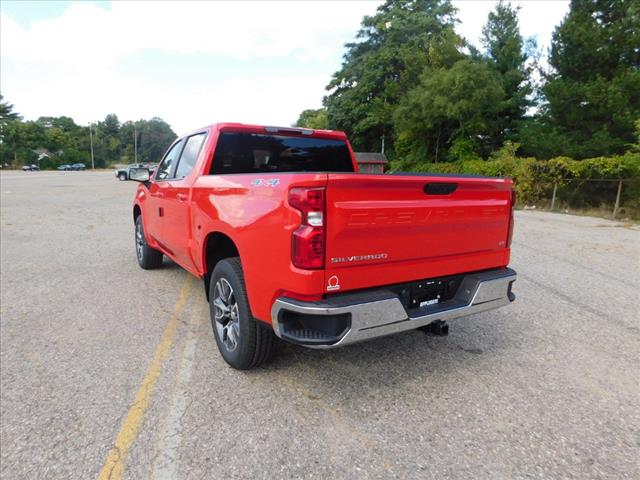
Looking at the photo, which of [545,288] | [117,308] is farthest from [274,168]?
[545,288]

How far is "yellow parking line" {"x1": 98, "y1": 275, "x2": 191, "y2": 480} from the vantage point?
86.1 inches

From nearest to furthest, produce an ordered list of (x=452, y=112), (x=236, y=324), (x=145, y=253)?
Result: (x=236, y=324) < (x=145, y=253) < (x=452, y=112)

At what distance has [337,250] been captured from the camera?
2432 mm

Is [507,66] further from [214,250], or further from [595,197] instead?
[214,250]

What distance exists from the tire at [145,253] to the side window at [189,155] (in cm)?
180

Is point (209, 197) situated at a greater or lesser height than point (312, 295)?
greater

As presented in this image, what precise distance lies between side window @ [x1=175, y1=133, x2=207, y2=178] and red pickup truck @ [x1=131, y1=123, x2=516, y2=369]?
305 millimetres

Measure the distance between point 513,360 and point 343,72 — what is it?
4443 centimetres

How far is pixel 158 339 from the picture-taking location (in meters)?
3.79

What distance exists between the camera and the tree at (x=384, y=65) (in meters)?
33.7

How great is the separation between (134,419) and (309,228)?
1619 millimetres

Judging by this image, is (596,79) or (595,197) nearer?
(595,197)

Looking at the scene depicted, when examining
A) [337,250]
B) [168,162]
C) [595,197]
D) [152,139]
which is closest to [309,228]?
[337,250]

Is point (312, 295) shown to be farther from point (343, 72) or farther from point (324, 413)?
point (343, 72)
